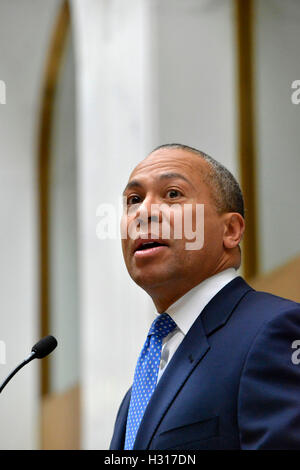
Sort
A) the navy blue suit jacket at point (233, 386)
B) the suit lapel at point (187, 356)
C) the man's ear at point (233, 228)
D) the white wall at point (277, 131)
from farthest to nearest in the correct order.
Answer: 1. the white wall at point (277, 131)
2. the man's ear at point (233, 228)
3. the suit lapel at point (187, 356)
4. the navy blue suit jacket at point (233, 386)

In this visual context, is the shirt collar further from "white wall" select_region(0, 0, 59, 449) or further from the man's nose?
"white wall" select_region(0, 0, 59, 449)

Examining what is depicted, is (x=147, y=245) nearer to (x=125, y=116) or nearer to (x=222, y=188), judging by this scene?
(x=222, y=188)

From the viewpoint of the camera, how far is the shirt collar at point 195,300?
179cm

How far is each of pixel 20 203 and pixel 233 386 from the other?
15.9ft

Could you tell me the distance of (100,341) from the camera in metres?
4.48

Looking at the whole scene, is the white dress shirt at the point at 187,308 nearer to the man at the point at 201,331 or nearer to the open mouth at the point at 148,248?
the man at the point at 201,331

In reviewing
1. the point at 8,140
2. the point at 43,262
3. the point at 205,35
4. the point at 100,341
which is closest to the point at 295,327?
the point at 205,35

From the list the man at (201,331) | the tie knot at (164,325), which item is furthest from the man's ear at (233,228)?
the tie knot at (164,325)

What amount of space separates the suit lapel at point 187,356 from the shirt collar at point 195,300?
27 millimetres

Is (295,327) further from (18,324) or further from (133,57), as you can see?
(18,324)

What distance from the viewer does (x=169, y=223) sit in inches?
71.1

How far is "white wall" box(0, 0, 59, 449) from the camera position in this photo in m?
5.94

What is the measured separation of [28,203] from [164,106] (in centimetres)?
248
